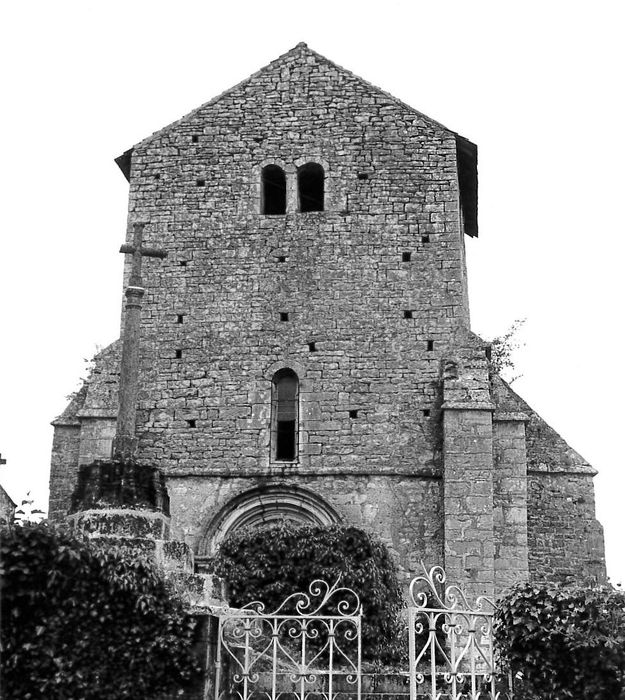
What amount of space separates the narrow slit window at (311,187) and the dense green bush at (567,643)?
10.5 meters

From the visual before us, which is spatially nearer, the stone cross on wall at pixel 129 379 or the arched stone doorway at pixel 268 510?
the stone cross on wall at pixel 129 379

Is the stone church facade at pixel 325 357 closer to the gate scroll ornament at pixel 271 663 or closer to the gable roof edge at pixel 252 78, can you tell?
the gable roof edge at pixel 252 78

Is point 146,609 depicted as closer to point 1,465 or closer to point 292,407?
point 1,465

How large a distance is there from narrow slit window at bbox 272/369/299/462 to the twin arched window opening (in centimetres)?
301

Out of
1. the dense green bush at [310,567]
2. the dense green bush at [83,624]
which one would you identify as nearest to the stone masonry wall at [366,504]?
the dense green bush at [310,567]

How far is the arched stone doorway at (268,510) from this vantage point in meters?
16.1

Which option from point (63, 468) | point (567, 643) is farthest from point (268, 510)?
point (567, 643)

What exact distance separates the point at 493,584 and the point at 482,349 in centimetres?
367

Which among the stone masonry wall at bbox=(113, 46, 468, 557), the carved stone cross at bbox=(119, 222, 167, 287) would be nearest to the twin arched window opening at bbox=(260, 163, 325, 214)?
the stone masonry wall at bbox=(113, 46, 468, 557)

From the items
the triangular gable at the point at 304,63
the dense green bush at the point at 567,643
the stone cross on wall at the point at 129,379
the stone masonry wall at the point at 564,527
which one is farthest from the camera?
the triangular gable at the point at 304,63

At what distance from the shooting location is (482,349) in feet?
55.3

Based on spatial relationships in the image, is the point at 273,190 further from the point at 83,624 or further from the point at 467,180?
the point at 83,624

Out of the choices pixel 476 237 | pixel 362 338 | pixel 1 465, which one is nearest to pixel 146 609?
pixel 1 465

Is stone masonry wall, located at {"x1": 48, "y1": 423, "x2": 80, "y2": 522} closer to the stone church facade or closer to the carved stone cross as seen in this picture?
the stone church facade
